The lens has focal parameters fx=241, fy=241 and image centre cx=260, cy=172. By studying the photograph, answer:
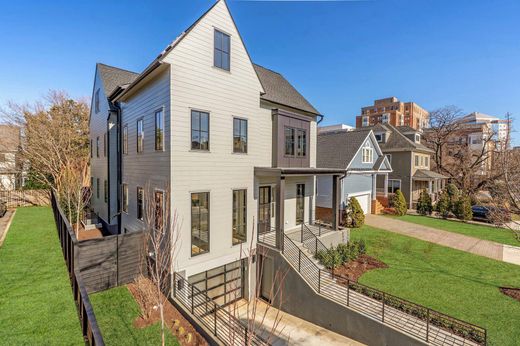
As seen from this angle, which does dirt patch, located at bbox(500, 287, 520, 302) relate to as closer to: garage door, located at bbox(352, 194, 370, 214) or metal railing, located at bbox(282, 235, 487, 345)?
metal railing, located at bbox(282, 235, 487, 345)

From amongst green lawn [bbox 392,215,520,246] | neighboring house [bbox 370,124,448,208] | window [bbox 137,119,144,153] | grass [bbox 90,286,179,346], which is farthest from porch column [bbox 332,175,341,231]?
neighboring house [bbox 370,124,448,208]

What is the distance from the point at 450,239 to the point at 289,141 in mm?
14453

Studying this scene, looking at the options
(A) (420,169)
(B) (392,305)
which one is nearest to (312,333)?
(B) (392,305)

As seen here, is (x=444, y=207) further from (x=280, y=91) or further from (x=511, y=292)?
(x=280, y=91)

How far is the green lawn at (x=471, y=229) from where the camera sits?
18.2m

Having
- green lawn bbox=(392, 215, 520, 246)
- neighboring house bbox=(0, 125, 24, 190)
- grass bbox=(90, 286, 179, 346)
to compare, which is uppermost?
neighboring house bbox=(0, 125, 24, 190)

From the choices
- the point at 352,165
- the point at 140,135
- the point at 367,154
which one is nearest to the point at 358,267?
the point at 352,165

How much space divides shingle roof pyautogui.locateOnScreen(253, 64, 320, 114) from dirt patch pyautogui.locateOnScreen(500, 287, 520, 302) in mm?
12485

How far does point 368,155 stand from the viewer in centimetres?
2406

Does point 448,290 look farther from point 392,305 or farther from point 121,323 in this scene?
point 121,323

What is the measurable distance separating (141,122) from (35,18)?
29.3 feet

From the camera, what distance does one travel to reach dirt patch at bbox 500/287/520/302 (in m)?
Result: 9.93

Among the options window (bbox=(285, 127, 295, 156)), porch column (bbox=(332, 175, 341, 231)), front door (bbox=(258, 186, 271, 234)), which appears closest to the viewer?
front door (bbox=(258, 186, 271, 234))

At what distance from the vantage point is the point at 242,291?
11.7 metres
